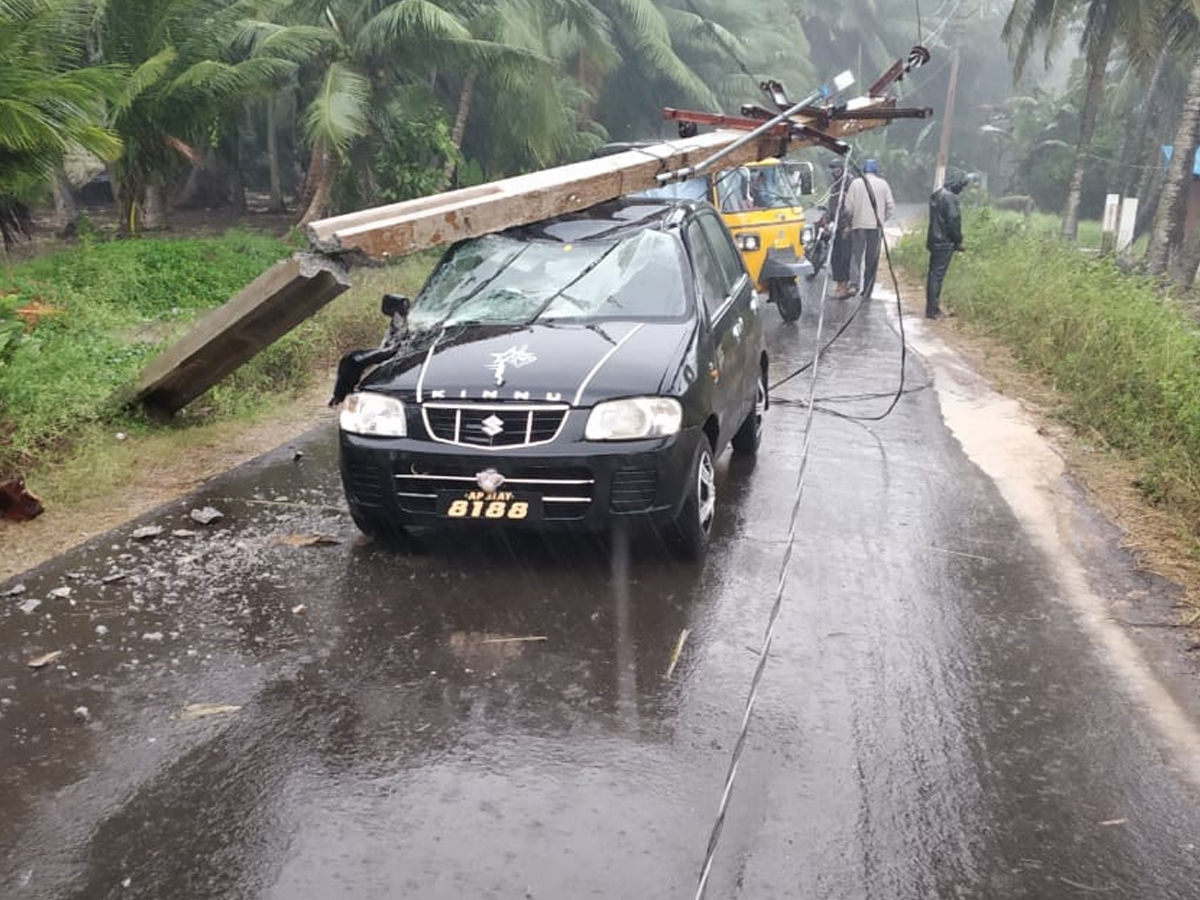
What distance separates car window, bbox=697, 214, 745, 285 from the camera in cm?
723

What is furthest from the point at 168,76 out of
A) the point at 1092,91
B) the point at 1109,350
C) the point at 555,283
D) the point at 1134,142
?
the point at 1134,142

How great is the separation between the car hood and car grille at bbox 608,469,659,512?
1.24 ft

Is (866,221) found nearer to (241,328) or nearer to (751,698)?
(241,328)

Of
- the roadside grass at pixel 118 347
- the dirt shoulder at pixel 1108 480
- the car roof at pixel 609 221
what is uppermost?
the car roof at pixel 609 221

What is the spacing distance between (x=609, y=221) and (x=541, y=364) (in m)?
1.85

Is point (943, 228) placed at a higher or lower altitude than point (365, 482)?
higher

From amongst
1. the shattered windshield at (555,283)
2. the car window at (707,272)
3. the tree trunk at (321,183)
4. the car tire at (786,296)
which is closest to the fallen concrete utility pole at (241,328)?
the shattered windshield at (555,283)

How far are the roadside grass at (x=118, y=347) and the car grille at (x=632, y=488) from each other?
345 centimetres

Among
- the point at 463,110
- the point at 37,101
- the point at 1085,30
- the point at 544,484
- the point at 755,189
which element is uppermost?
the point at 1085,30

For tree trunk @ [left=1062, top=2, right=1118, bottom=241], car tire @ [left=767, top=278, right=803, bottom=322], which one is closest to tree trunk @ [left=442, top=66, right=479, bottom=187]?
car tire @ [left=767, top=278, right=803, bottom=322]

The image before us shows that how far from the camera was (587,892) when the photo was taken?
3150 millimetres

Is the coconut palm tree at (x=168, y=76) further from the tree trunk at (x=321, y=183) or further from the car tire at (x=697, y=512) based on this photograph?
the car tire at (x=697, y=512)

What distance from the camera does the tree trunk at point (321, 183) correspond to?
59.2 feet

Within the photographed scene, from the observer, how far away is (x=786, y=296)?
14.0 m
